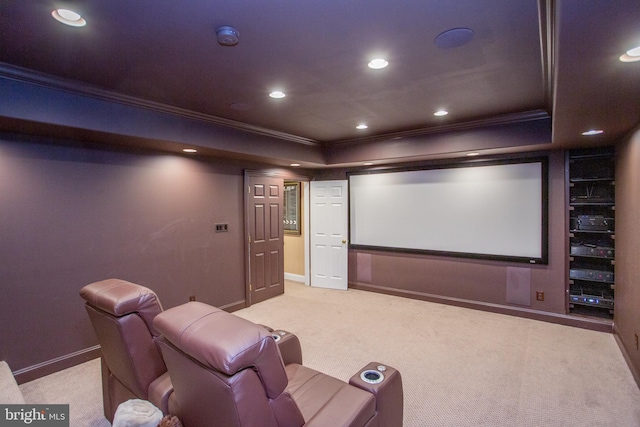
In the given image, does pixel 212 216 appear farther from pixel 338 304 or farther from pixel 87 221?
pixel 338 304

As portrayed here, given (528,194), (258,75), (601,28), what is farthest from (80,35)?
(528,194)

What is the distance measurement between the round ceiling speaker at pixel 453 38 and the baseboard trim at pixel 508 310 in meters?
3.80

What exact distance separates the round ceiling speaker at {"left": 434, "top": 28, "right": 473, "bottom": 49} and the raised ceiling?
52 millimetres

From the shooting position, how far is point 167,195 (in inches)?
161

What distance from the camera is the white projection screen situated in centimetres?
445

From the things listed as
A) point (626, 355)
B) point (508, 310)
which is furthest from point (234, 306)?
point (626, 355)

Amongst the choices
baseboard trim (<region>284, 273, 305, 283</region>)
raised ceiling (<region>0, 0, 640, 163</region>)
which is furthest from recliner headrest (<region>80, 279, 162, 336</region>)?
baseboard trim (<region>284, 273, 305, 283</region>)

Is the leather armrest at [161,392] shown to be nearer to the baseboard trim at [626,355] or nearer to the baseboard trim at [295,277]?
the baseboard trim at [626,355]

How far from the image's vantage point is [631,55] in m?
1.62

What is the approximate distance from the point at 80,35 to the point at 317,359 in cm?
314

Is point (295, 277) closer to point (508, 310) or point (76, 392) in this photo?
point (508, 310)

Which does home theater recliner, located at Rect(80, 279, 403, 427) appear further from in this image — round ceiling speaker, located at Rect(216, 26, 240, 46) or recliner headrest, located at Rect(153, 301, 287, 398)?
round ceiling speaker, located at Rect(216, 26, 240, 46)

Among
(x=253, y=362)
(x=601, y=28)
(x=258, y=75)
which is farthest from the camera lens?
(x=258, y=75)

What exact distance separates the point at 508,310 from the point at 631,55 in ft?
Answer: 12.4
